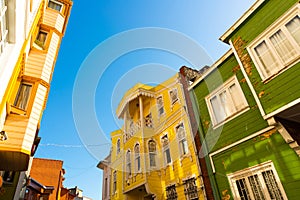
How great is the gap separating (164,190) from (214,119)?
578cm

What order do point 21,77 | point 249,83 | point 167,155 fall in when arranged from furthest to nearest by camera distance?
point 167,155
point 249,83
point 21,77

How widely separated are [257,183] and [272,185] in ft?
1.65

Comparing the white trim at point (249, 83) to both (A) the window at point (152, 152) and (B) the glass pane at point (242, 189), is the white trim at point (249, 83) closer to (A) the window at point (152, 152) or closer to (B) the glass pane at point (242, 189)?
(B) the glass pane at point (242, 189)

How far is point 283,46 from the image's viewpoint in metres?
6.40

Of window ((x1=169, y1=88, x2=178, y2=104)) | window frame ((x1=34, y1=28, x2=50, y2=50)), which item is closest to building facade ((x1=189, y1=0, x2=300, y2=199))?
window ((x1=169, y1=88, x2=178, y2=104))

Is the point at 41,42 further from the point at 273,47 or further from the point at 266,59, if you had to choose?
the point at 273,47

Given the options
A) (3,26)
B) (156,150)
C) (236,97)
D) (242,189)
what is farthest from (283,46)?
(156,150)

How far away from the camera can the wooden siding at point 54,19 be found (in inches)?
401

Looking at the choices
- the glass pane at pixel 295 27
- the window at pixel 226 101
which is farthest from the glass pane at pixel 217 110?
the glass pane at pixel 295 27

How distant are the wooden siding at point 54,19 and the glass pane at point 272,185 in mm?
11680

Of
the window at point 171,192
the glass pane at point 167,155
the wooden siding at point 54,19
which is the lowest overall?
the window at point 171,192

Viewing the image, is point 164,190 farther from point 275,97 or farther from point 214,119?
point 275,97

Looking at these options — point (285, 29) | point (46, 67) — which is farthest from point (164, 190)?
point (285, 29)

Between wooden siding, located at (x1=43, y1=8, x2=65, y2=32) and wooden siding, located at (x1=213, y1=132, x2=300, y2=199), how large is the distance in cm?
1061
